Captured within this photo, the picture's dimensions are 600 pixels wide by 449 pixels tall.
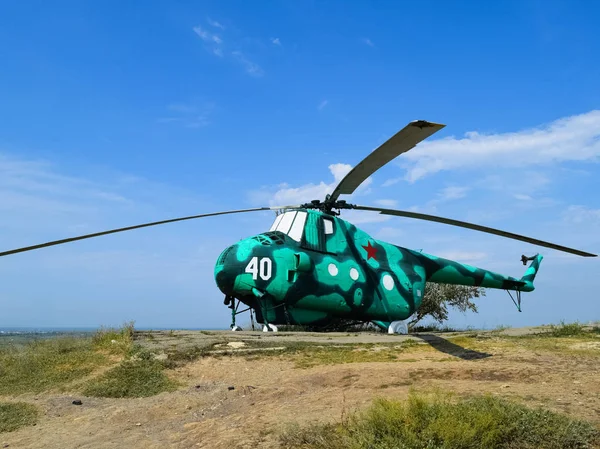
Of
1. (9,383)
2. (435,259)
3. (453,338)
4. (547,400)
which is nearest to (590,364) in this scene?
(547,400)

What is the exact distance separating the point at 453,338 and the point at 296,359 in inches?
200

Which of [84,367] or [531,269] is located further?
[531,269]

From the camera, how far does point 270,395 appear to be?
7199 mm

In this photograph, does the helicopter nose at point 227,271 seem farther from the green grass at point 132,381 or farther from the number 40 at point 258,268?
the green grass at point 132,381

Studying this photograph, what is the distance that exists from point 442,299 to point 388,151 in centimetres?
2249

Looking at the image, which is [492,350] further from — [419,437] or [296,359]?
[419,437]

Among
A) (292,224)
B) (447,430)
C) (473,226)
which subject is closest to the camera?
(447,430)

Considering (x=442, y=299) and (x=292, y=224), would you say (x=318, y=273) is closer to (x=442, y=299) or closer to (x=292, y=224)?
(x=292, y=224)

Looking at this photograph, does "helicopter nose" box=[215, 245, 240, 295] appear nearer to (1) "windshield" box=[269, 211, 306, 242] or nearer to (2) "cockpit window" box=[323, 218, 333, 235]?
(1) "windshield" box=[269, 211, 306, 242]

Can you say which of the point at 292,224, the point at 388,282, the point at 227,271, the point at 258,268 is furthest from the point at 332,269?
the point at 227,271

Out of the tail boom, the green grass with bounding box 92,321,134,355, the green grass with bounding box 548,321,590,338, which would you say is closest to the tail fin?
the tail boom

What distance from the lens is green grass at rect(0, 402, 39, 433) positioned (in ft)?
22.9

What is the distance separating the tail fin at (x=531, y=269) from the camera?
20.5 m

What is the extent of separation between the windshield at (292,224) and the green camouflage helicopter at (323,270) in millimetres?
26
